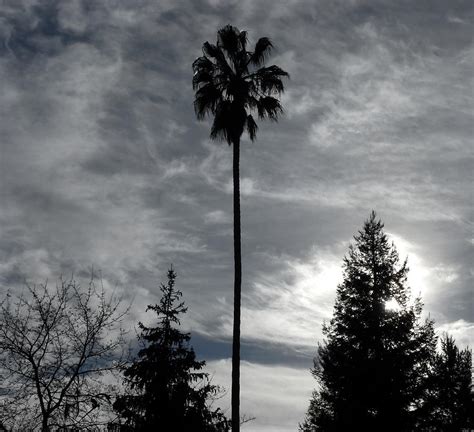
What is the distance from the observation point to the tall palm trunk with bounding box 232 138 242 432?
1510cm

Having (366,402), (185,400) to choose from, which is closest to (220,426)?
(185,400)

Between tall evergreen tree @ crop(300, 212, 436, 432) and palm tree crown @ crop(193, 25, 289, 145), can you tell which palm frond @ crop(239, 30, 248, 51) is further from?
tall evergreen tree @ crop(300, 212, 436, 432)

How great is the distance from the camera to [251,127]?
784 inches

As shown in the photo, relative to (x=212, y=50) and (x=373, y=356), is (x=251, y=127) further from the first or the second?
(x=373, y=356)

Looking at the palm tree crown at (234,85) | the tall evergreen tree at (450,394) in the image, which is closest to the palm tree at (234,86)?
the palm tree crown at (234,85)

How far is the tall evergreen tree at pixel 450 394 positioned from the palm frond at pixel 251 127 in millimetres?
12806

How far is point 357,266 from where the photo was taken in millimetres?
24062

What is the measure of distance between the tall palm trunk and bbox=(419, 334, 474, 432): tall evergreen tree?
9.34 meters

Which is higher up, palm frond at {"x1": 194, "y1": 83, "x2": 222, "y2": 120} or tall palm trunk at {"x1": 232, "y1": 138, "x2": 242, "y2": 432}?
palm frond at {"x1": 194, "y1": 83, "x2": 222, "y2": 120}

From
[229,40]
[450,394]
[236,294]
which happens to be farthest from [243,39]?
[450,394]

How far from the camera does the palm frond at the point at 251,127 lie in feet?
65.3

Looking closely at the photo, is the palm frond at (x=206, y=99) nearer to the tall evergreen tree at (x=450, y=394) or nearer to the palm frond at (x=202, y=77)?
the palm frond at (x=202, y=77)

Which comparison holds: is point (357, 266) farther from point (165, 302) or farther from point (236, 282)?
point (165, 302)

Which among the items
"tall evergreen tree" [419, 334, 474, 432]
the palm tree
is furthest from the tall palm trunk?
"tall evergreen tree" [419, 334, 474, 432]
